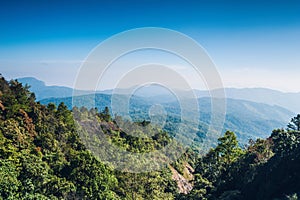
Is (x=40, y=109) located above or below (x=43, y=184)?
above

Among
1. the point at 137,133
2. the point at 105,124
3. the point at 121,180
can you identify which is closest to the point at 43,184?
the point at 121,180

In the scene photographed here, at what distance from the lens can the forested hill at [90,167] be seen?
17.2 metres

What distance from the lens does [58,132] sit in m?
33.8

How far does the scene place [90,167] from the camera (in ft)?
70.9

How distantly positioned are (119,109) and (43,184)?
51.3 ft

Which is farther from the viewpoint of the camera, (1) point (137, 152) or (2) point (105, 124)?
(2) point (105, 124)

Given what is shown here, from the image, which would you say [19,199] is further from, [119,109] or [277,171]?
[119,109]

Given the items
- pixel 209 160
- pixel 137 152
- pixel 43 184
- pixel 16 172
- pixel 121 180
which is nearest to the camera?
pixel 16 172

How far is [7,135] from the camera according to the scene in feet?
77.7

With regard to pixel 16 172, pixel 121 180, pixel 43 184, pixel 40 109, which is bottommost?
pixel 121 180

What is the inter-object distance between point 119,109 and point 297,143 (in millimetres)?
19847

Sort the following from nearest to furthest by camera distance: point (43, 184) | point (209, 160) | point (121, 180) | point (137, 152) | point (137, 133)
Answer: point (43, 184), point (121, 180), point (209, 160), point (137, 152), point (137, 133)

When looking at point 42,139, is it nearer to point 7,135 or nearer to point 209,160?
point 7,135

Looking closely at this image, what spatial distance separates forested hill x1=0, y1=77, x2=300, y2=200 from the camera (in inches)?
678
